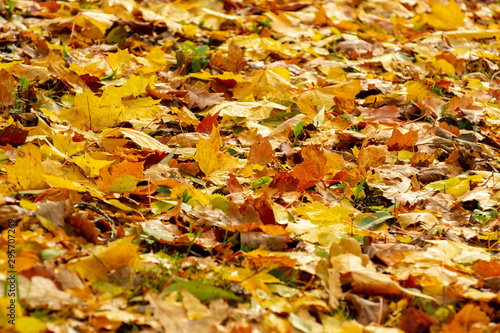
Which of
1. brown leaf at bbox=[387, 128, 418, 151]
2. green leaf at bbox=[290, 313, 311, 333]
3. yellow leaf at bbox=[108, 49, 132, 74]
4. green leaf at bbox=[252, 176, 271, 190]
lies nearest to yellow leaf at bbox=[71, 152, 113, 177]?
green leaf at bbox=[252, 176, 271, 190]

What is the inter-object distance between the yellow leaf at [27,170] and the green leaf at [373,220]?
1.00 meters

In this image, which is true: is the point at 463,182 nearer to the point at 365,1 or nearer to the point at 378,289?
the point at 378,289

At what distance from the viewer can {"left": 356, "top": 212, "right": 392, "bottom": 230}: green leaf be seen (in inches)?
65.9

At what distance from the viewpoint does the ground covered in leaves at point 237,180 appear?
1260mm

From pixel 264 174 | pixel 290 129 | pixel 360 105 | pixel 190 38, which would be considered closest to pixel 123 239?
pixel 264 174

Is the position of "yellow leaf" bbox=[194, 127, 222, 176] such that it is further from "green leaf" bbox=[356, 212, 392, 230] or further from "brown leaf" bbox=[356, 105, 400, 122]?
"brown leaf" bbox=[356, 105, 400, 122]

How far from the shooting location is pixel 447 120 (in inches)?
101

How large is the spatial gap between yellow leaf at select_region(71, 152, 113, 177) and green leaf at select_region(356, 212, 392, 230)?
2.75ft

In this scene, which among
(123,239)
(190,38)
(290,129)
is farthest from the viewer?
(190,38)

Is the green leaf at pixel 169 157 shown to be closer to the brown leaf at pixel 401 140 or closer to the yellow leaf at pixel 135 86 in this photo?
the yellow leaf at pixel 135 86

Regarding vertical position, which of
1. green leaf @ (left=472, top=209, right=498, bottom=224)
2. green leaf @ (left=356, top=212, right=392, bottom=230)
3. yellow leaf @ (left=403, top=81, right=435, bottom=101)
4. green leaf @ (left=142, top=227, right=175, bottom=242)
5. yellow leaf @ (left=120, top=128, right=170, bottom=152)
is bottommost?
green leaf @ (left=472, top=209, right=498, bottom=224)

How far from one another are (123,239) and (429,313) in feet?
2.69

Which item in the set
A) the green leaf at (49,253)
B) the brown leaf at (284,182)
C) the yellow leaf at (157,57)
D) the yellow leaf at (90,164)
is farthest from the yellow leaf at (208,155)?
the yellow leaf at (157,57)

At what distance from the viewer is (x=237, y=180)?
1.83 meters
